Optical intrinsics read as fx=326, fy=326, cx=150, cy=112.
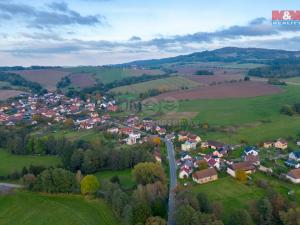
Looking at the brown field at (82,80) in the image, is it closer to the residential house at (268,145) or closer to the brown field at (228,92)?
the brown field at (228,92)

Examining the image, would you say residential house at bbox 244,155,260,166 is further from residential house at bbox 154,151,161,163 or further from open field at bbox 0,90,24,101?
open field at bbox 0,90,24,101

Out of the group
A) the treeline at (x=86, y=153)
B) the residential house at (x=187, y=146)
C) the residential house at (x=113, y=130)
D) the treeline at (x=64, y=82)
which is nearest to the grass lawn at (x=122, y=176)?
the treeline at (x=86, y=153)

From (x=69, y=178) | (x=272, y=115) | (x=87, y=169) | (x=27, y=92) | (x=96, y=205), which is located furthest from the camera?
(x=27, y=92)

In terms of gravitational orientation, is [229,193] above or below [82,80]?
below

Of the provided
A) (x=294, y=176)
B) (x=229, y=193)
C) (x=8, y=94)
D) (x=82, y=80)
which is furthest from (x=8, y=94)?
(x=294, y=176)

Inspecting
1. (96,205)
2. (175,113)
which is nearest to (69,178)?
(96,205)

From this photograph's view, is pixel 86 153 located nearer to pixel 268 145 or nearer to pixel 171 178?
pixel 171 178

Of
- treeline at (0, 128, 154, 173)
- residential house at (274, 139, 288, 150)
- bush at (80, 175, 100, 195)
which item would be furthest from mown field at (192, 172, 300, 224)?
residential house at (274, 139, 288, 150)

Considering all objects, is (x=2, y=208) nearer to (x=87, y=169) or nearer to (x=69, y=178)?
(x=69, y=178)
